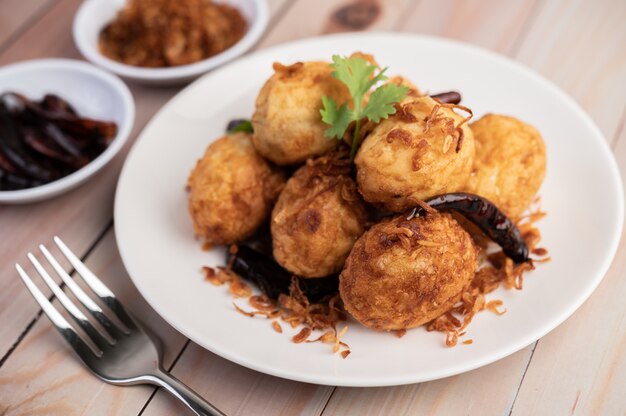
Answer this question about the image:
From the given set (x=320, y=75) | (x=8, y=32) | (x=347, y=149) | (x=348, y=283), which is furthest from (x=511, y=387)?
(x=8, y=32)

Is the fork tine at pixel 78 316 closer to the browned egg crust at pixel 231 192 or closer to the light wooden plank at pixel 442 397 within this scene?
the browned egg crust at pixel 231 192

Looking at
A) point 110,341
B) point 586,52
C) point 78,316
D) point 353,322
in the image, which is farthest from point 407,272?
point 586,52

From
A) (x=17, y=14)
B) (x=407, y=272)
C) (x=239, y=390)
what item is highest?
(x=407, y=272)

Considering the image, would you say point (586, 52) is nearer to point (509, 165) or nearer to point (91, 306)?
point (509, 165)

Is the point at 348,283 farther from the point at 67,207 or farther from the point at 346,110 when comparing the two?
the point at 67,207

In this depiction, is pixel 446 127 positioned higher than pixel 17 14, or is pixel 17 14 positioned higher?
pixel 446 127

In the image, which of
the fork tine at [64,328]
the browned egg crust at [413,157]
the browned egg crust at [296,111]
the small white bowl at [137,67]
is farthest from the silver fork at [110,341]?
the small white bowl at [137,67]

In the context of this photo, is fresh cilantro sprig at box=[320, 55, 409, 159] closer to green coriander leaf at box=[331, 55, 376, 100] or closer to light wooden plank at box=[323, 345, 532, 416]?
green coriander leaf at box=[331, 55, 376, 100]

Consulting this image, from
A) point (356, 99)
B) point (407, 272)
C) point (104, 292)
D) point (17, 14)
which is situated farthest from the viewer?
point (17, 14)

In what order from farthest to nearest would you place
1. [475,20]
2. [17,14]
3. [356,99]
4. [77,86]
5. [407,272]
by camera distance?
[17,14]
[475,20]
[77,86]
[356,99]
[407,272]
